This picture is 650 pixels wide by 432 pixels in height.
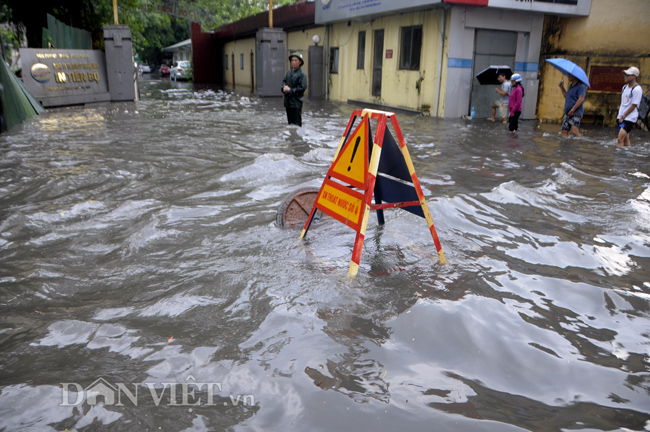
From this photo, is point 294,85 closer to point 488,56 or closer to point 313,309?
point 488,56

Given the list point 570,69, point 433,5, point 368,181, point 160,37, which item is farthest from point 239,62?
point 368,181

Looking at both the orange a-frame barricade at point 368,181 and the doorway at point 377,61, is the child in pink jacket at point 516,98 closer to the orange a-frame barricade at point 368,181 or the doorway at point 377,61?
the doorway at point 377,61

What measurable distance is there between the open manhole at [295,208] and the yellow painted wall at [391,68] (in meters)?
11.5

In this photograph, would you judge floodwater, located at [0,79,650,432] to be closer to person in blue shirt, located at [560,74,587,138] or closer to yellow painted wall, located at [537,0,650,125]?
person in blue shirt, located at [560,74,587,138]

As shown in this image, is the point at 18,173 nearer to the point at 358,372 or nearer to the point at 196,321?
the point at 196,321

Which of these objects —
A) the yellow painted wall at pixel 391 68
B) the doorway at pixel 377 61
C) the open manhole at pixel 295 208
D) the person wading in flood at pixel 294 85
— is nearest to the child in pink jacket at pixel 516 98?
the yellow painted wall at pixel 391 68

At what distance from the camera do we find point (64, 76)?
688 inches

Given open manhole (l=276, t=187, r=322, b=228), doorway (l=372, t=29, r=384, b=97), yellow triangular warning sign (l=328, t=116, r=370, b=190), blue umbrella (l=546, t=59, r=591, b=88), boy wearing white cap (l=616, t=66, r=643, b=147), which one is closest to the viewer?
yellow triangular warning sign (l=328, t=116, r=370, b=190)

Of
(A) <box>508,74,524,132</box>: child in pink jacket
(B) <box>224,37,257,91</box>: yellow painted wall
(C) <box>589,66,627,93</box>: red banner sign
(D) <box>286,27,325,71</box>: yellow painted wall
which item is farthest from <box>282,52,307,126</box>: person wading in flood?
(B) <box>224,37,257,91</box>: yellow painted wall

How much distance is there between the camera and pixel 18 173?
24.8 feet

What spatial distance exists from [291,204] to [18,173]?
192 inches

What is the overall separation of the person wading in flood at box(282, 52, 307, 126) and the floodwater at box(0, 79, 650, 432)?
163 inches

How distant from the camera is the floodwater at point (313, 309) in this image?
8.61 ft

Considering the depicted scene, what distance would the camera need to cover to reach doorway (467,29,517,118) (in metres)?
15.5
